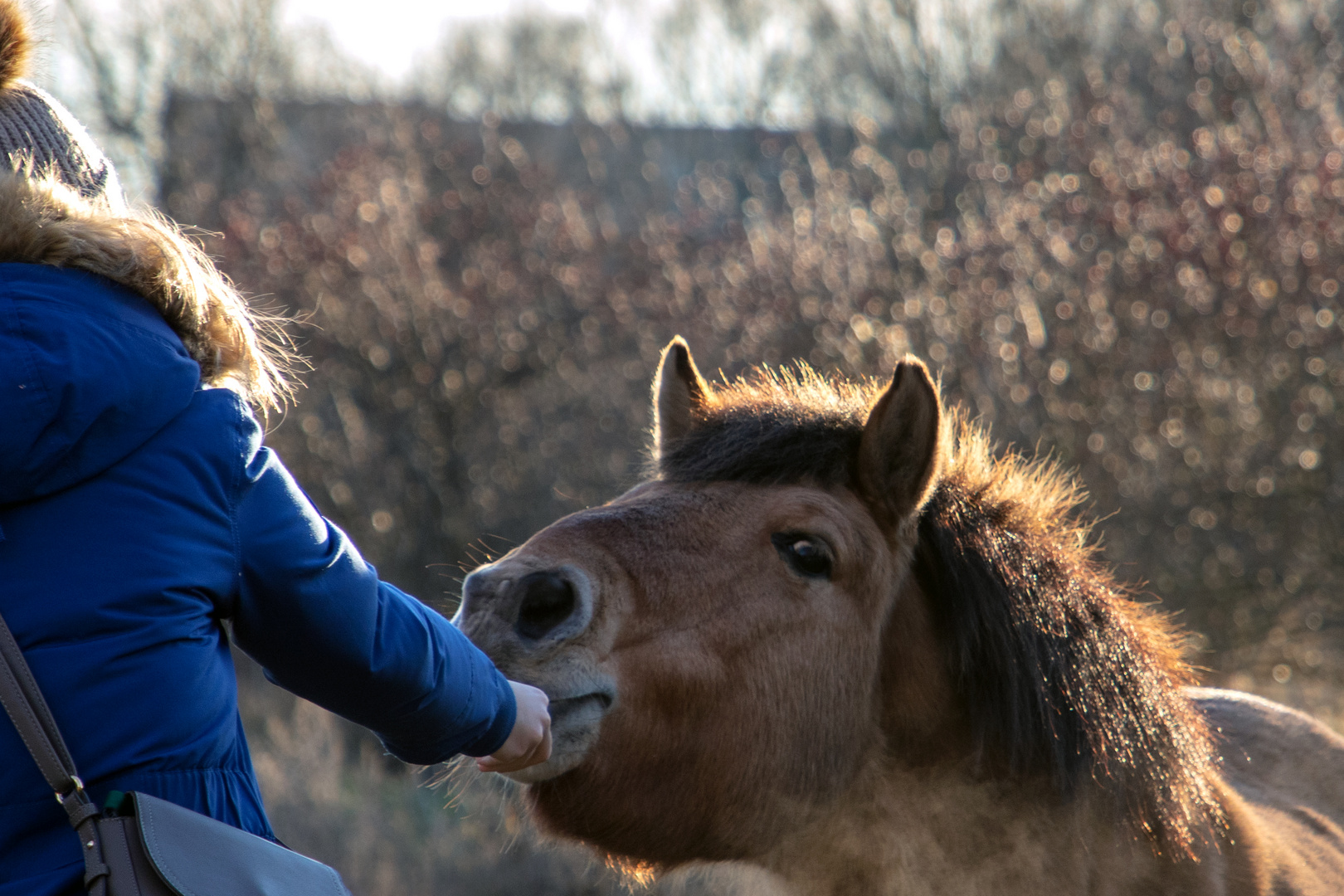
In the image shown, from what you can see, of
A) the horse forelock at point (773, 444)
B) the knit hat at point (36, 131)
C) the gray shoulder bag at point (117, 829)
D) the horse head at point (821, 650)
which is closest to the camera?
the gray shoulder bag at point (117, 829)

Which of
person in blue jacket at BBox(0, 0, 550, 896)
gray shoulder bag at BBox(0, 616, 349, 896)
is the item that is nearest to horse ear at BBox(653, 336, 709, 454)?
person in blue jacket at BBox(0, 0, 550, 896)

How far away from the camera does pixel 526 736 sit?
1797 millimetres

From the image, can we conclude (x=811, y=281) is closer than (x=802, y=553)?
No

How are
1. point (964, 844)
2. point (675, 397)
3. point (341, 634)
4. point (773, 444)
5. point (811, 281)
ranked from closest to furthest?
1. point (341, 634)
2. point (964, 844)
3. point (773, 444)
4. point (675, 397)
5. point (811, 281)

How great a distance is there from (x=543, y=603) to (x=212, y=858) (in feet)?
2.47

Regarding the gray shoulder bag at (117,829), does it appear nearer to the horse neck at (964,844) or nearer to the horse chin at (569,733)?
the horse chin at (569,733)

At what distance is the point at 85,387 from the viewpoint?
1.39 metres

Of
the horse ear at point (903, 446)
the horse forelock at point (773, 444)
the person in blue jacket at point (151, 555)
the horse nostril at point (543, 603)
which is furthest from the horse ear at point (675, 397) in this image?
the person in blue jacket at point (151, 555)

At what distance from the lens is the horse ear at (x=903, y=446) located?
7.45 ft

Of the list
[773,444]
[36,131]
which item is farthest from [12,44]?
[773,444]

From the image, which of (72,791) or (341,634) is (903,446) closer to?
(341,634)

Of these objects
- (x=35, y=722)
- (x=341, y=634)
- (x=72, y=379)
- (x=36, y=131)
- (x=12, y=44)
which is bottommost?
(x=35, y=722)

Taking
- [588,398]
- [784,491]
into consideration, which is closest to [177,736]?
[784,491]

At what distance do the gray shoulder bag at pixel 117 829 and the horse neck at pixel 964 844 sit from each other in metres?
1.28
